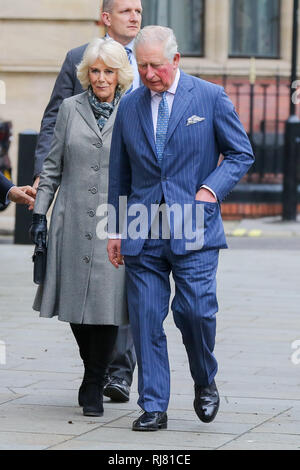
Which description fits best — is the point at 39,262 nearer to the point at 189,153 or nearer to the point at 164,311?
the point at 164,311

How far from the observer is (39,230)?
6.36 metres

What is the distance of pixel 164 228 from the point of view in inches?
233

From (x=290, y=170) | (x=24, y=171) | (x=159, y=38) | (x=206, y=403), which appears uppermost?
(x=159, y=38)

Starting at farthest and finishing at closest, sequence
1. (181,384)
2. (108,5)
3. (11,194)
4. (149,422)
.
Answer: (181,384) < (108,5) < (11,194) < (149,422)

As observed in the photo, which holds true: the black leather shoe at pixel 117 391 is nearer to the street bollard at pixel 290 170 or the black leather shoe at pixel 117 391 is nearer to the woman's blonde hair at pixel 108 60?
the woman's blonde hair at pixel 108 60

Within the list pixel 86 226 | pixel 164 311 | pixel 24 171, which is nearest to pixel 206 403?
pixel 164 311

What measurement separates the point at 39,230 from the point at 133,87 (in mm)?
1013

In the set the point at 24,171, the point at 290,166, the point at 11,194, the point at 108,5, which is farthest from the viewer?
the point at 290,166

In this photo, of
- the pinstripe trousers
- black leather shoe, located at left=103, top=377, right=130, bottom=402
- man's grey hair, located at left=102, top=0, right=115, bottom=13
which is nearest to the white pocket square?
the pinstripe trousers

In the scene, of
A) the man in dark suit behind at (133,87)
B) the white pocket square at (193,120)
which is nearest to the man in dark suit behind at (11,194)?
the man in dark suit behind at (133,87)

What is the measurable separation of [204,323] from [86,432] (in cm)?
70

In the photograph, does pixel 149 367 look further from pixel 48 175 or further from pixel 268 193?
pixel 268 193

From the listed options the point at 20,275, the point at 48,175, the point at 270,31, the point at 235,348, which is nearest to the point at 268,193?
the point at 270,31

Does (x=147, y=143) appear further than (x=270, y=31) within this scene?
No
